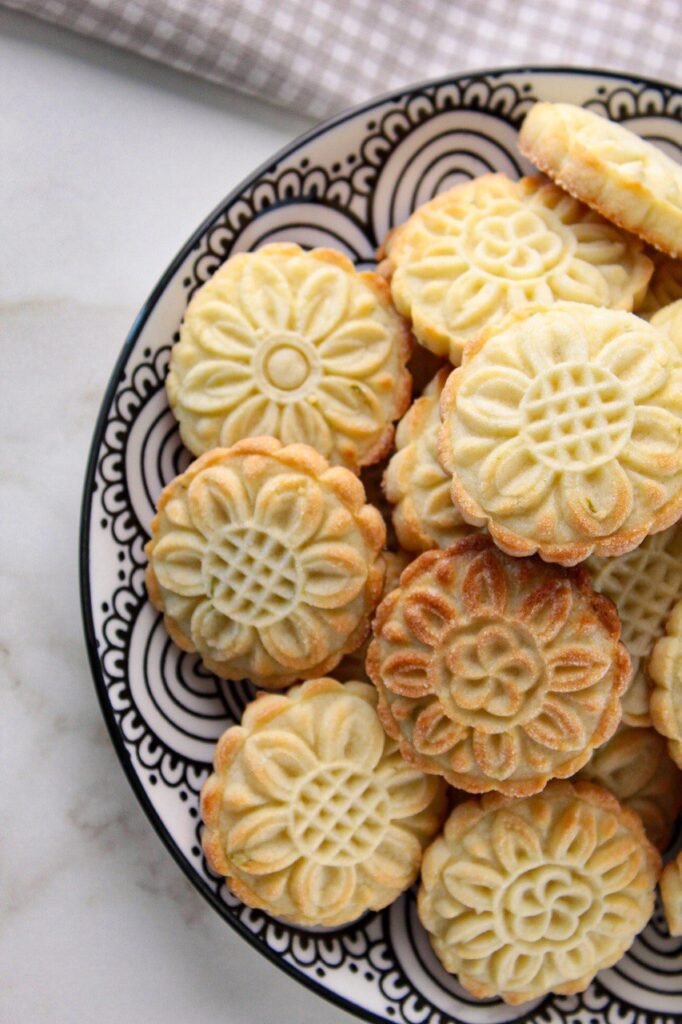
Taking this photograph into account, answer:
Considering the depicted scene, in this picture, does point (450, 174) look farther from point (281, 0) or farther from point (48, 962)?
point (48, 962)

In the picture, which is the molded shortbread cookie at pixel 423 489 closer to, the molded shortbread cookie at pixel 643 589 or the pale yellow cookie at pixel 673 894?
the molded shortbread cookie at pixel 643 589

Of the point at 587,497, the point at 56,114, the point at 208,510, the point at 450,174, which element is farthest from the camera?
the point at 56,114

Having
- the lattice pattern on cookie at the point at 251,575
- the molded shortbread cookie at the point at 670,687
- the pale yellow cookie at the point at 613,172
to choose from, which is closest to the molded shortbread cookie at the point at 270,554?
the lattice pattern on cookie at the point at 251,575

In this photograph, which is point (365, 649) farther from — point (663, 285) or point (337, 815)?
point (663, 285)

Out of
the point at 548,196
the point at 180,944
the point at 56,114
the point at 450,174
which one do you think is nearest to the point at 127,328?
the point at 56,114

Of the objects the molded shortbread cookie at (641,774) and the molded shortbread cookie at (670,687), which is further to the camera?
the molded shortbread cookie at (641,774)

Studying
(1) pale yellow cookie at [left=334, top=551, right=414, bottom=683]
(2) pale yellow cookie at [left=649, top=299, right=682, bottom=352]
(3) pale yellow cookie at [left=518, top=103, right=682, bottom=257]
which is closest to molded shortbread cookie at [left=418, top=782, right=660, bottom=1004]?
(1) pale yellow cookie at [left=334, top=551, right=414, bottom=683]

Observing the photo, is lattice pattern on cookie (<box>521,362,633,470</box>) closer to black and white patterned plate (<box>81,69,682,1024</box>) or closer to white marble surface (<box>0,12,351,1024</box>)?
black and white patterned plate (<box>81,69,682,1024</box>)
